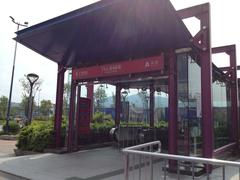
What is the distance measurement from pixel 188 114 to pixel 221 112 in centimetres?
271

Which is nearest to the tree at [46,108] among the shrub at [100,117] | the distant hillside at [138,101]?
the shrub at [100,117]

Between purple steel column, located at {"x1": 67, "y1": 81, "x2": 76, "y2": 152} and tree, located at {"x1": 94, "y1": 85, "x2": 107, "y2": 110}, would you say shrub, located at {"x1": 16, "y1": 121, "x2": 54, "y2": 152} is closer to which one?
purple steel column, located at {"x1": 67, "y1": 81, "x2": 76, "y2": 152}

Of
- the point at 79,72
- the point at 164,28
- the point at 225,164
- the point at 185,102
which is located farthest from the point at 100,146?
the point at 225,164

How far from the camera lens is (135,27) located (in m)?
7.75

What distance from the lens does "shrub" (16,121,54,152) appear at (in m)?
11.3

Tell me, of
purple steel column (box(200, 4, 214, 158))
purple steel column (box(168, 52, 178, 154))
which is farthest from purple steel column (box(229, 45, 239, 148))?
purple steel column (box(168, 52, 178, 154))

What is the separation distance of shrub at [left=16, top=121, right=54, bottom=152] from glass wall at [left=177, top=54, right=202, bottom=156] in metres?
5.67

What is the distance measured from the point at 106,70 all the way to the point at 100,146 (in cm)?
437

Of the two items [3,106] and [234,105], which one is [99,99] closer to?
[234,105]

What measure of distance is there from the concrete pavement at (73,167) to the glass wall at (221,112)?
1.96m

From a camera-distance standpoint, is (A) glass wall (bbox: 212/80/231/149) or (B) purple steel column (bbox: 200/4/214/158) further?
(A) glass wall (bbox: 212/80/231/149)

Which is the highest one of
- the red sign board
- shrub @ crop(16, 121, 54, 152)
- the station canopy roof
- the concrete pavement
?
the station canopy roof

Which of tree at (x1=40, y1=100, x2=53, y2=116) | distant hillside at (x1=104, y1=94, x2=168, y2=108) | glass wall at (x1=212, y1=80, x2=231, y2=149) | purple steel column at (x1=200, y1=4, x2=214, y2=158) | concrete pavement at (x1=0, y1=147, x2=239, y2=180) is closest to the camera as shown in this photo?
concrete pavement at (x1=0, y1=147, x2=239, y2=180)

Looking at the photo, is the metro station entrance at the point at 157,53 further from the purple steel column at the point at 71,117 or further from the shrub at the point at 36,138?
the shrub at the point at 36,138
